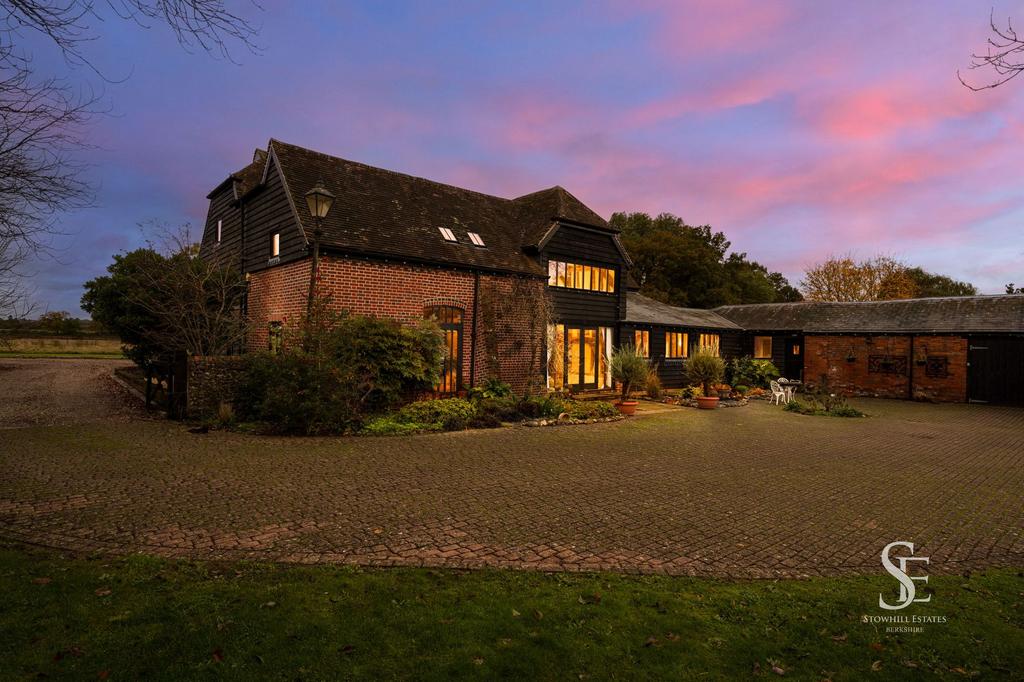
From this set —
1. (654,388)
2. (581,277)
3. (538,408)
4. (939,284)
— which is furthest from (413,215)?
(939,284)

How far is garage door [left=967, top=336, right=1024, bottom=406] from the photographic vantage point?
63.8ft

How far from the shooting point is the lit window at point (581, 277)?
19.0 meters

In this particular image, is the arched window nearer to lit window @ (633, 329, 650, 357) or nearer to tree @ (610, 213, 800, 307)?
lit window @ (633, 329, 650, 357)

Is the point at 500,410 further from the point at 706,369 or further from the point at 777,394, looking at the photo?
the point at 777,394

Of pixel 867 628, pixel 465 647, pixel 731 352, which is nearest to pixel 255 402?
pixel 465 647

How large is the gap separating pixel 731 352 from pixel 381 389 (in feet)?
69.2

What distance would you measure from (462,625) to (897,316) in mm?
26725

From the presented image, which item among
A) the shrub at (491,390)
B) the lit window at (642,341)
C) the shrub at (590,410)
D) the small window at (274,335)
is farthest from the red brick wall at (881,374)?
the small window at (274,335)

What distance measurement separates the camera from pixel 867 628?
361 cm

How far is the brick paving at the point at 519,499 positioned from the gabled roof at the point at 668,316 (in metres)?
11.2

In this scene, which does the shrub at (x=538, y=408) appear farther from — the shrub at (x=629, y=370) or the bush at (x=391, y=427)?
the shrub at (x=629, y=370)

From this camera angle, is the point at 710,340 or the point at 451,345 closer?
the point at 451,345

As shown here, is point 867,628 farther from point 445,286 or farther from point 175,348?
point 175,348

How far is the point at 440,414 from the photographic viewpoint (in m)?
12.3
